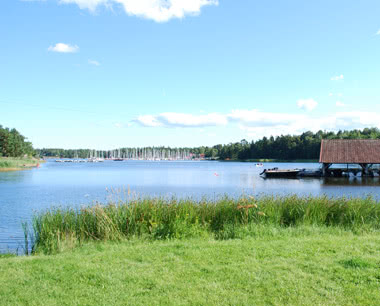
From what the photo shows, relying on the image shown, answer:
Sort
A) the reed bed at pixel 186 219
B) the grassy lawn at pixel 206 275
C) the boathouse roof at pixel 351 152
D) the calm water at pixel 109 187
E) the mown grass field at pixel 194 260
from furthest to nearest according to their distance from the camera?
the boathouse roof at pixel 351 152 < the calm water at pixel 109 187 < the reed bed at pixel 186 219 < the mown grass field at pixel 194 260 < the grassy lawn at pixel 206 275

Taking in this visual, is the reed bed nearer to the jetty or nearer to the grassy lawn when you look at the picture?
the grassy lawn

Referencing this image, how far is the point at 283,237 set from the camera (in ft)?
30.2

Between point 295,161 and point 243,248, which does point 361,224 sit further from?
point 295,161

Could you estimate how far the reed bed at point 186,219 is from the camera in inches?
405

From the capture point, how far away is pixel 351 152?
50312 millimetres

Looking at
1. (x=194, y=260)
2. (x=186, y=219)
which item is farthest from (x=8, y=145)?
(x=194, y=260)

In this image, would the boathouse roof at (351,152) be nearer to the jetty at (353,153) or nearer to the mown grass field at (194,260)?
the jetty at (353,153)

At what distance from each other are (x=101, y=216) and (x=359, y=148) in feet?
158

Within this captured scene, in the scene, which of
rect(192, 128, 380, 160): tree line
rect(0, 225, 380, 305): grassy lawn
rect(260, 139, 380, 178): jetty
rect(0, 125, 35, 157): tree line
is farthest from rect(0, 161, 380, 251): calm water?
rect(192, 128, 380, 160): tree line

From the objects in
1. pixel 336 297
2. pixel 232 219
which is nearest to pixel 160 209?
pixel 232 219

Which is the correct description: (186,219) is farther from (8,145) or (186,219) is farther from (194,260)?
(8,145)

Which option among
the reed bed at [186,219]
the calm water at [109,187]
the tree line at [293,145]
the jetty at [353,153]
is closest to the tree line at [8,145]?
the calm water at [109,187]

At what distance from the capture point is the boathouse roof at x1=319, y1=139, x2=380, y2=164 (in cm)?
4944

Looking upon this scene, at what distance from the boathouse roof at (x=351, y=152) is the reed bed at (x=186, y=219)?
130ft
